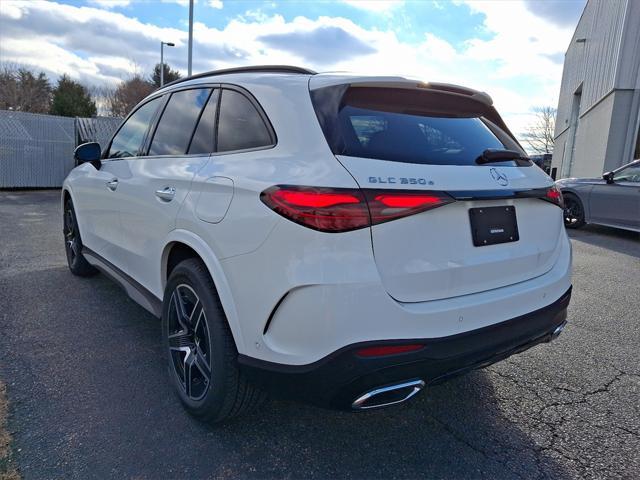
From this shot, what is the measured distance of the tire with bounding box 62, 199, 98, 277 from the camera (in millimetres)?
4594

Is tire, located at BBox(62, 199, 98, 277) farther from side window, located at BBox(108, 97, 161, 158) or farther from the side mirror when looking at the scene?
side window, located at BBox(108, 97, 161, 158)

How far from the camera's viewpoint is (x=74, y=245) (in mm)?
4703

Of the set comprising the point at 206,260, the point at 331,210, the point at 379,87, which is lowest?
the point at 206,260

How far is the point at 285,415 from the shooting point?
2.50 meters

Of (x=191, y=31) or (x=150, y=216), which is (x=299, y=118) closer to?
(x=150, y=216)

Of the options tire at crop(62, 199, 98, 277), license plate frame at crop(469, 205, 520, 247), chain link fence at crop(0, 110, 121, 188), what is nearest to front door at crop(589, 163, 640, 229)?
license plate frame at crop(469, 205, 520, 247)

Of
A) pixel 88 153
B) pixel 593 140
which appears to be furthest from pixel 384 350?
pixel 593 140

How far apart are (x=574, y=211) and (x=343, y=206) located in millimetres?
9231

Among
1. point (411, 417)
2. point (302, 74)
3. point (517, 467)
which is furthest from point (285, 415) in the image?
point (302, 74)

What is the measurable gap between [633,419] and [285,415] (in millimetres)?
1923

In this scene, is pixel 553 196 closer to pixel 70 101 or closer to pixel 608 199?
pixel 608 199

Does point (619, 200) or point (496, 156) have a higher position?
point (496, 156)

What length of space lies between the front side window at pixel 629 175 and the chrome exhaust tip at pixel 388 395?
8.26 m

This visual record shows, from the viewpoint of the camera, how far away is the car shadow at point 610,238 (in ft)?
24.9
